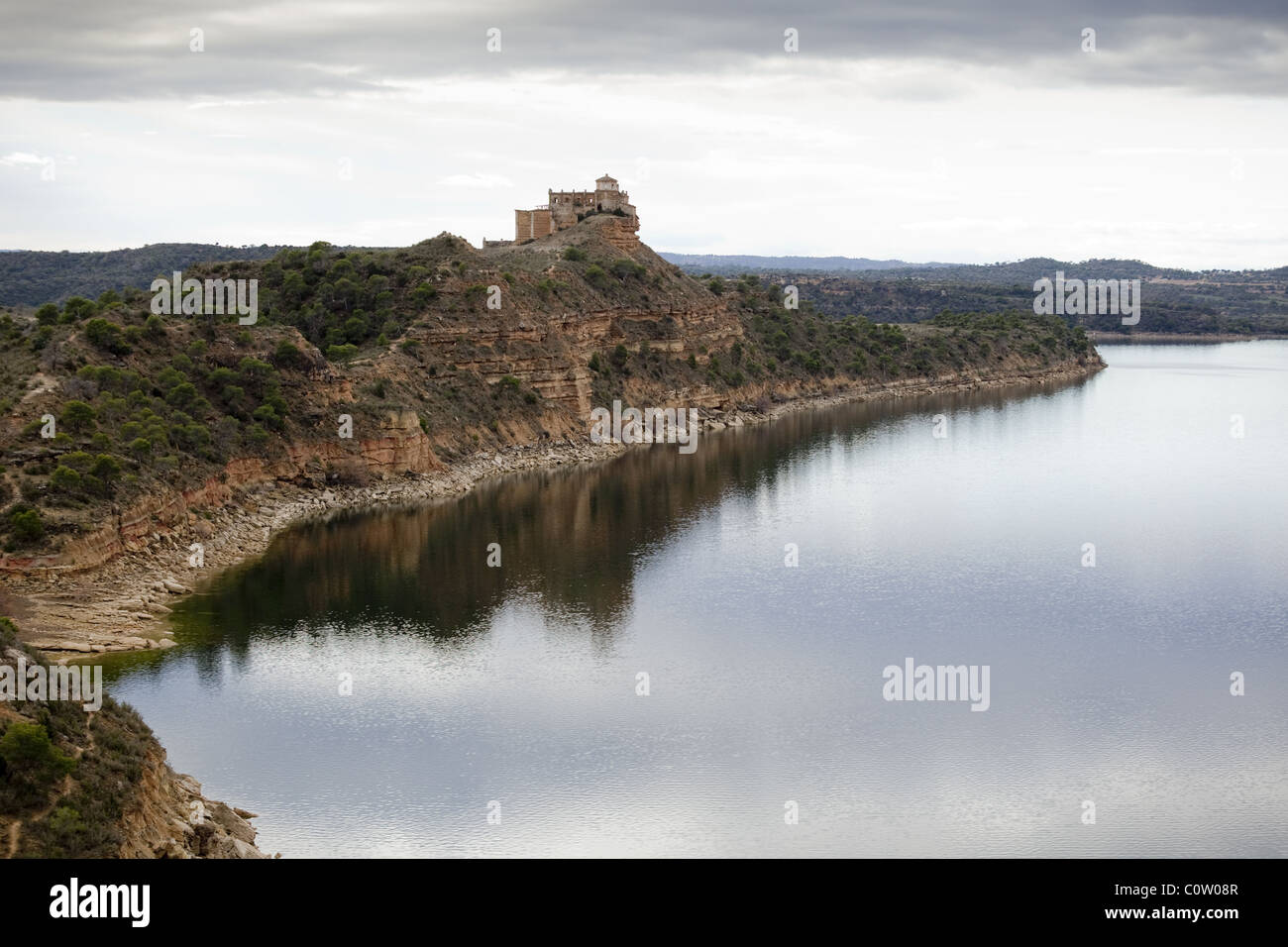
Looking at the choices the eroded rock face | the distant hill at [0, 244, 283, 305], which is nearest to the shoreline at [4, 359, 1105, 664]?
the eroded rock face

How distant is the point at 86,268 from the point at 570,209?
51.6m

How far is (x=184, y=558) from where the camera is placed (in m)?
41.4

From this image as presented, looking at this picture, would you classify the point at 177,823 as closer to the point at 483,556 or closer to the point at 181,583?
the point at 181,583

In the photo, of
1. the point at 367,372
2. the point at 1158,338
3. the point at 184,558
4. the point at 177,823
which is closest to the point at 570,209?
the point at 367,372

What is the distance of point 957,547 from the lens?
154ft

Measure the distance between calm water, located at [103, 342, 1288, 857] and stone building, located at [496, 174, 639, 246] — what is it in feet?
124

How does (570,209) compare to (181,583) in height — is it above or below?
above

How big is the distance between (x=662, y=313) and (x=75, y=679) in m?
62.2

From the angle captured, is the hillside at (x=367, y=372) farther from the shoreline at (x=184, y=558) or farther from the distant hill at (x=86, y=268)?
the distant hill at (x=86, y=268)

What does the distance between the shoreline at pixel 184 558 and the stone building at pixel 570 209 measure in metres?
27.5

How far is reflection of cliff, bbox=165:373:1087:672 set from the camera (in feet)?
123

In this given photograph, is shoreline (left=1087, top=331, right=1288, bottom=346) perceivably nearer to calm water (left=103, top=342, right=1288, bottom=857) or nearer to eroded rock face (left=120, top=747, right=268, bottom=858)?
calm water (left=103, top=342, right=1288, bottom=857)

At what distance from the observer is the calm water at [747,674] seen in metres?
24.2
